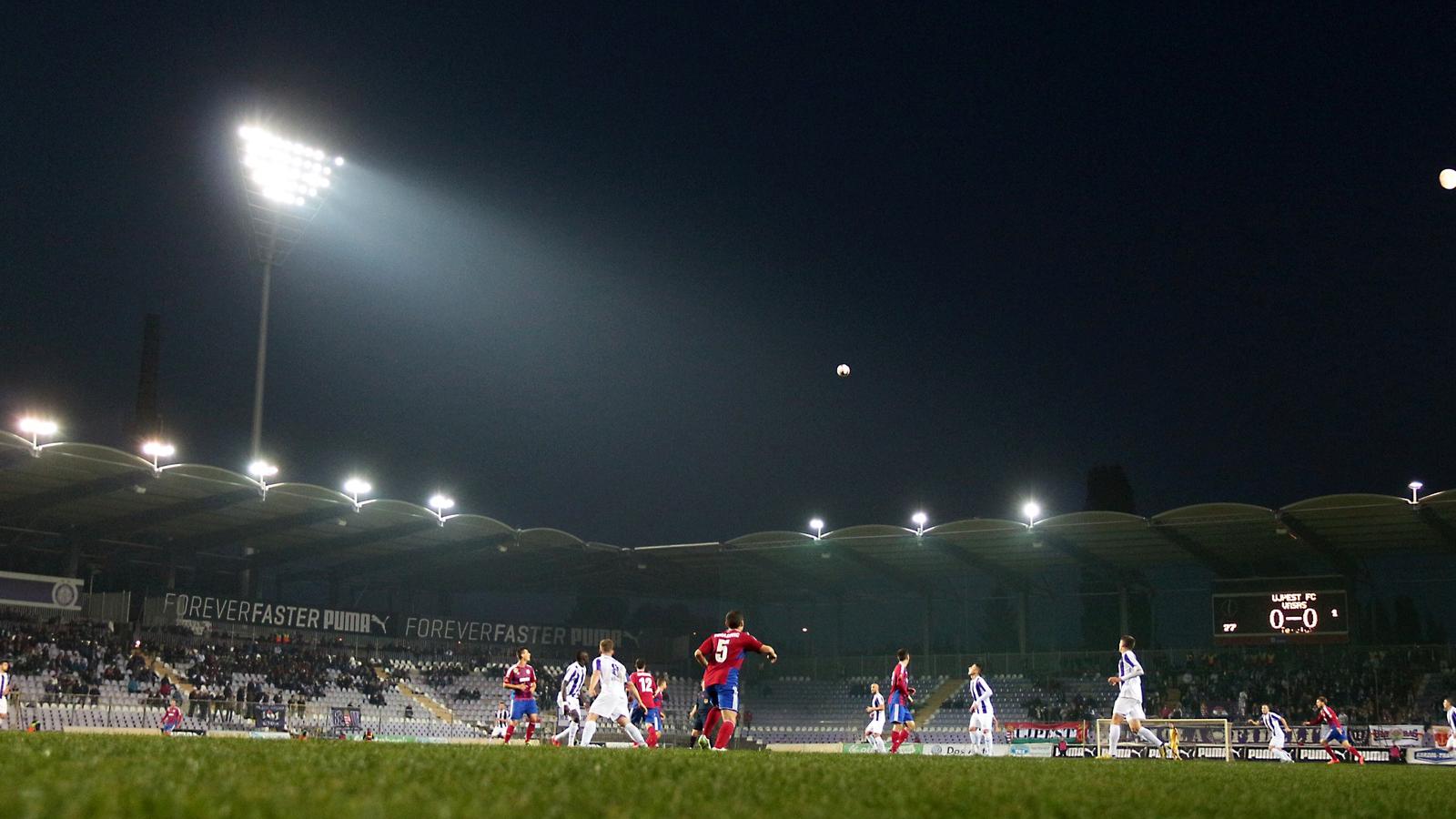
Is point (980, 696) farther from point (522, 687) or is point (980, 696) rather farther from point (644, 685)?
point (522, 687)

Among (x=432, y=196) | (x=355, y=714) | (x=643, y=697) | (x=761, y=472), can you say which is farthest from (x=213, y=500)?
(x=761, y=472)

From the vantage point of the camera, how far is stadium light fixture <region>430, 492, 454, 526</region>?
46969 mm

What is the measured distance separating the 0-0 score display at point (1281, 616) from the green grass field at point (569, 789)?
36.8 m

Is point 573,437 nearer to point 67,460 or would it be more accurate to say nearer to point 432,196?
point 432,196

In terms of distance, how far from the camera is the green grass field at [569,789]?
5.01m

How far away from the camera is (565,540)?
54.7 meters

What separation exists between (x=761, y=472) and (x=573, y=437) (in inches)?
437

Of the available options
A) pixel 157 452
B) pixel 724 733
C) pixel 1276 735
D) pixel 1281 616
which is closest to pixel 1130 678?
pixel 724 733

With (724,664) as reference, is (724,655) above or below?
above

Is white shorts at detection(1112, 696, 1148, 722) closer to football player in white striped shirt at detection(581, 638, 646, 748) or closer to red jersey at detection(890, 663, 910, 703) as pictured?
red jersey at detection(890, 663, 910, 703)

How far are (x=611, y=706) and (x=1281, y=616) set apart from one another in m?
33.1

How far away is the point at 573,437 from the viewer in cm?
7288

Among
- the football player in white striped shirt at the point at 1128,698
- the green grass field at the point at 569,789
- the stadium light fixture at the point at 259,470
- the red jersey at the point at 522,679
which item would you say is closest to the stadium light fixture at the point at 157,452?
the stadium light fixture at the point at 259,470

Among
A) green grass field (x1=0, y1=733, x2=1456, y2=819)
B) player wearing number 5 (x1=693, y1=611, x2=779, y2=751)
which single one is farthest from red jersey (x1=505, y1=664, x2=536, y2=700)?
green grass field (x1=0, y1=733, x2=1456, y2=819)
